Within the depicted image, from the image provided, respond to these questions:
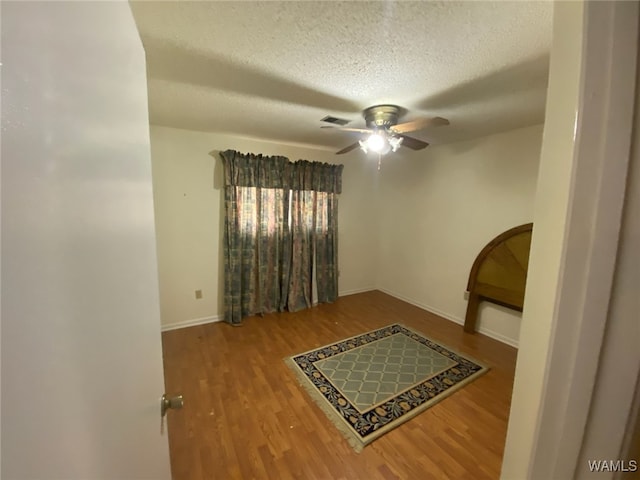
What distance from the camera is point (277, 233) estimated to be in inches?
130

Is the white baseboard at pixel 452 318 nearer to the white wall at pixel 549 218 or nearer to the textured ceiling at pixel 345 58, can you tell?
the textured ceiling at pixel 345 58

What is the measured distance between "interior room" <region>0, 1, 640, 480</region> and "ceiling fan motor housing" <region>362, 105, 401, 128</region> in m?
0.02

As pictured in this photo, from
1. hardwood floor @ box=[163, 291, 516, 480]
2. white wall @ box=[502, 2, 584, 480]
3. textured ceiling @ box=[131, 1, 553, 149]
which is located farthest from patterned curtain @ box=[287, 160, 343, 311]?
white wall @ box=[502, 2, 584, 480]

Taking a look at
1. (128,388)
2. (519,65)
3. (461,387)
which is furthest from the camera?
(461,387)

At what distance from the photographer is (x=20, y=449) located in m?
0.26

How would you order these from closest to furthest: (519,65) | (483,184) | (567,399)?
(567,399), (519,65), (483,184)

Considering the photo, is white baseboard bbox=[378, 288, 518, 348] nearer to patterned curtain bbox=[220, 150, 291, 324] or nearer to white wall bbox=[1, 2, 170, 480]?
patterned curtain bbox=[220, 150, 291, 324]

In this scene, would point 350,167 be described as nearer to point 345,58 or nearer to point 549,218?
point 345,58

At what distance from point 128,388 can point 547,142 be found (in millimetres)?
1031

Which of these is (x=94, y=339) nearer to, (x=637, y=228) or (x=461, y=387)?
(x=637, y=228)

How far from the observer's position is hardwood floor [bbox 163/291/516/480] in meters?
1.43

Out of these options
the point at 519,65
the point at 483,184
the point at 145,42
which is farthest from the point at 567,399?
the point at 483,184

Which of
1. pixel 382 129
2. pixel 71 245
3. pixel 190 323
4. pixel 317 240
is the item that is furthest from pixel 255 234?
pixel 71 245

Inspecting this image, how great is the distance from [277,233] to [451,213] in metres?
2.22
